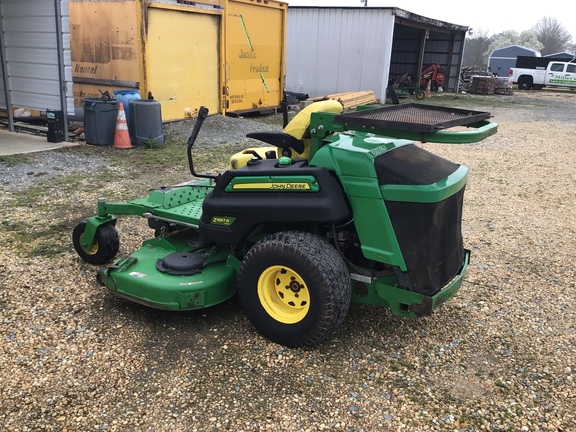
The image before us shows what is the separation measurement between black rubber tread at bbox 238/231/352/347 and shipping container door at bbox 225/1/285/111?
375 inches

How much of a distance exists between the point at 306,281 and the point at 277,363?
532 millimetres

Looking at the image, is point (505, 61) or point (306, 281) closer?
point (306, 281)

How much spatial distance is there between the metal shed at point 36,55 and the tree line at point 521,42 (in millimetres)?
47934

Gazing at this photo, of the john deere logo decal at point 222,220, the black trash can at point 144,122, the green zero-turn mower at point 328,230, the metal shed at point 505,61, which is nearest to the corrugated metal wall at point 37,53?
the black trash can at point 144,122

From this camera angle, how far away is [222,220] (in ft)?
11.1

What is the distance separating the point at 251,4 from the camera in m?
12.3

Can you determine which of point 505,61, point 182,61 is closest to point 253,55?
point 182,61

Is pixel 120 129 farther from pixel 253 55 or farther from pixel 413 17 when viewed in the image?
pixel 413 17

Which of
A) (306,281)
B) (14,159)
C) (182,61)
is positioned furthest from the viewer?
(182,61)

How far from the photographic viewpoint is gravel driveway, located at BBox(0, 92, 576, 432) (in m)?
2.71

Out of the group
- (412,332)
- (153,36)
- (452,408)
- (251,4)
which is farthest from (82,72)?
(452,408)

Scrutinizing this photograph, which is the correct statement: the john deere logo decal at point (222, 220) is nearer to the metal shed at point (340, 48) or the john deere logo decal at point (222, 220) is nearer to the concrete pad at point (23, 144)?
the concrete pad at point (23, 144)

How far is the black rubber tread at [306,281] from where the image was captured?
3.00m

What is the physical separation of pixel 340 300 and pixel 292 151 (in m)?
1.16
